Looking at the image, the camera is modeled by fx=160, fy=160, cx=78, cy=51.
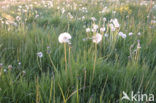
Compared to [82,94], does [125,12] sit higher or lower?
higher

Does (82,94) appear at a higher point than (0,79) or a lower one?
lower

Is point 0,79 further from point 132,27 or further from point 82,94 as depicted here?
point 132,27

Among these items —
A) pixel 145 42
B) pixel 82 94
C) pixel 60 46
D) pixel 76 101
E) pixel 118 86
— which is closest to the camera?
pixel 76 101

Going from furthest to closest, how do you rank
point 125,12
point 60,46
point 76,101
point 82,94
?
point 125,12
point 60,46
point 82,94
point 76,101

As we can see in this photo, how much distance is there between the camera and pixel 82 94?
4.38ft

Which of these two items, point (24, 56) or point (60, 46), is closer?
point (24, 56)

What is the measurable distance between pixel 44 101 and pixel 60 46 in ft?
3.28


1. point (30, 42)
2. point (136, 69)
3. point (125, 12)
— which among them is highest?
point (125, 12)

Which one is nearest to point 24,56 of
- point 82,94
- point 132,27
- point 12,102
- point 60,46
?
point 60,46

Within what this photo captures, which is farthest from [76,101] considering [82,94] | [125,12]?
[125,12]

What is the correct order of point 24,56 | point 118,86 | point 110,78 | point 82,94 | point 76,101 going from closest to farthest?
1. point 76,101
2. point 82,94
3. point 118,86
4. point 110,78
5. point 24,56

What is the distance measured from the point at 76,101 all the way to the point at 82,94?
0.13 m

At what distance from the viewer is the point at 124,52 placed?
2.17m

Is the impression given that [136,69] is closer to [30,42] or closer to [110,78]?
[110,78]
